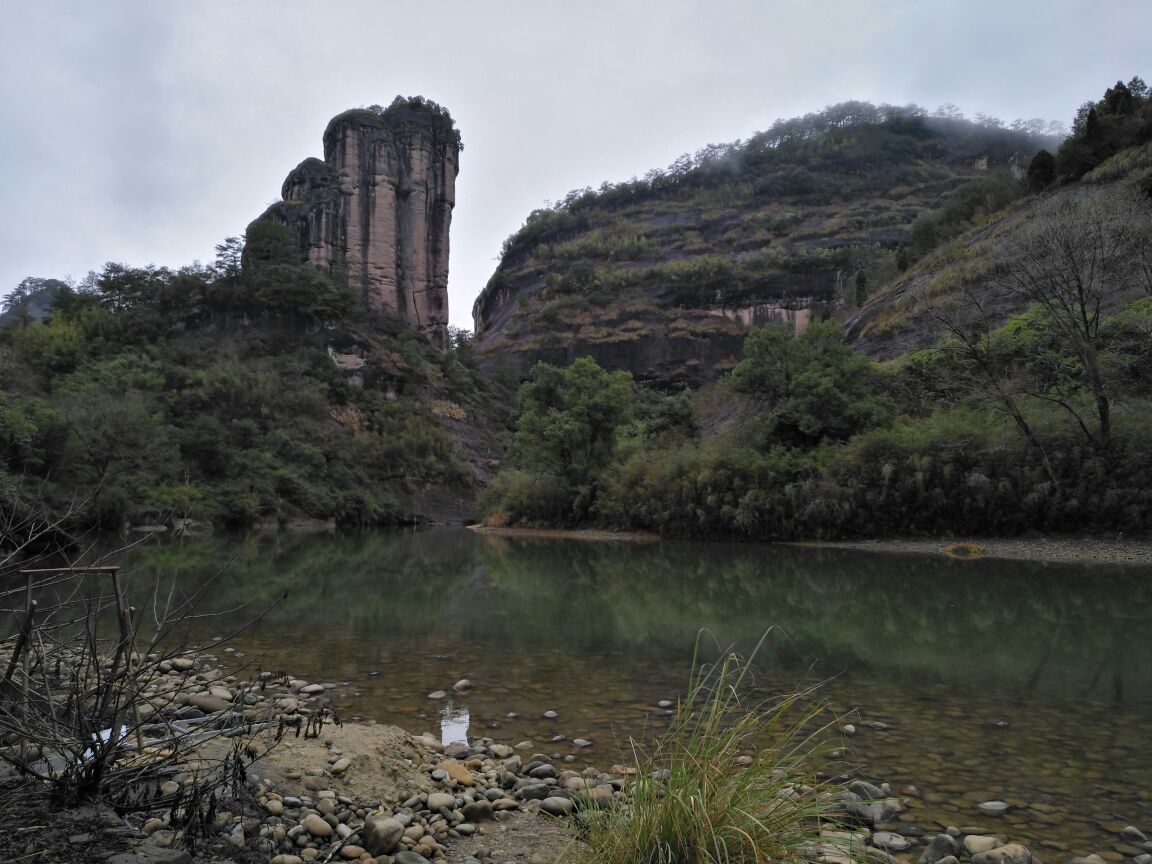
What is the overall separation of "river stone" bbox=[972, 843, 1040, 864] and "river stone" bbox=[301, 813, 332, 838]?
10.3 feet

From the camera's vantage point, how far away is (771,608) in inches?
446

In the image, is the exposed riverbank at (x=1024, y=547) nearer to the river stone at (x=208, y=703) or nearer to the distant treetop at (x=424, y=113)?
the river stone at (x=208, y=703)

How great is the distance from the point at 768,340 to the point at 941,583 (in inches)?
541

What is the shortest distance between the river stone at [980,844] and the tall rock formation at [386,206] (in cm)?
6223

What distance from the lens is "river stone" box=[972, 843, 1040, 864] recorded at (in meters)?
3.23

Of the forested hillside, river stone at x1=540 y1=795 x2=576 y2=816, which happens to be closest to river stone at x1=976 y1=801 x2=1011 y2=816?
river stone at x1=540 y1=795 x2=576 y2=816

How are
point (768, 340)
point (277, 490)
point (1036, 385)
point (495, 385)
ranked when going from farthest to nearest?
point (495, 385) → point (277, 490) → point (768, 340) → point (1036, 385)

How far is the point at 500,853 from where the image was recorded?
348cm

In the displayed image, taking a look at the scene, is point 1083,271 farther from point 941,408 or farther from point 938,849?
point 938,849

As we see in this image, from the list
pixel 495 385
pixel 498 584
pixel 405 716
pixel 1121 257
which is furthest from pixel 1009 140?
pixel 405 716

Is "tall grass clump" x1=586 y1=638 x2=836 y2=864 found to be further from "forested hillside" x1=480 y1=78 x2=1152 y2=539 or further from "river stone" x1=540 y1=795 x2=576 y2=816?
"forested hillside" x1=480 y1=78 x2=1152 y2=539

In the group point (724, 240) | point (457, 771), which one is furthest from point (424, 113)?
point (457, 771)

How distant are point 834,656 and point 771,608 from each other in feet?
11.3

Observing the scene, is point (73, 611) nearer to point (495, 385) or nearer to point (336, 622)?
point (336, 622)
